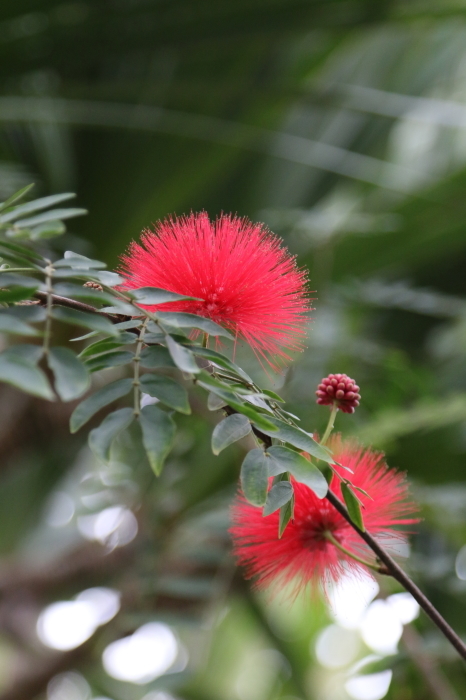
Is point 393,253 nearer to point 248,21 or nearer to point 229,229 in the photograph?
point 248,21

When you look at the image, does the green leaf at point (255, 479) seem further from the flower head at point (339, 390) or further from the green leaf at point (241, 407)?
the flower head at point (339, 390)

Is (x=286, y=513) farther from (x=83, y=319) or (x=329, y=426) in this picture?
(x=83, y=319)

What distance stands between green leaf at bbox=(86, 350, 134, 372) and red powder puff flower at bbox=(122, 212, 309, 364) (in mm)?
122

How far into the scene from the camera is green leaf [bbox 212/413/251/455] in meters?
0.65

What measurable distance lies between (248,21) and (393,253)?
0.86m

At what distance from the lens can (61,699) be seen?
3.16 m

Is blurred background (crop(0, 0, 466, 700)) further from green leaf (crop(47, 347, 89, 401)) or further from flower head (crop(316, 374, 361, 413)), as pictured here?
green leaf (crop(47, 347, 89, 401))

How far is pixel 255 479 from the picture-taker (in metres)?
0.64

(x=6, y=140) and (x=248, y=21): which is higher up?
(x=248, y=21)

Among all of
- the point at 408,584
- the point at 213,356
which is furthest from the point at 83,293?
the point at 408,584

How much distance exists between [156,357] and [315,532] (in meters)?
0.32

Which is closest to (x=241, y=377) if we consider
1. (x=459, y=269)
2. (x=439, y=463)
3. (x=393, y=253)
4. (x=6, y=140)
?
(x=439, y=463)

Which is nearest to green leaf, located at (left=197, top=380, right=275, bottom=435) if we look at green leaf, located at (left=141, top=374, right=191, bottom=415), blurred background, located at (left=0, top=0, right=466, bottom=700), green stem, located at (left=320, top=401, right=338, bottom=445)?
green leaf, located at (left=141, top=374, right=191, bottom=415)

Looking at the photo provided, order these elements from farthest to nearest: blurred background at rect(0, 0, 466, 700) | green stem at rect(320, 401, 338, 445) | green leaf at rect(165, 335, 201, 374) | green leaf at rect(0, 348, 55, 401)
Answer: blurred background at rect(0, 0, 466, 700) → green stem at rect(320, 401, 338, 445) → green leaf at rect(165, 335, 201, 374) → green leaf at rect(0, 348, 55, 401)
